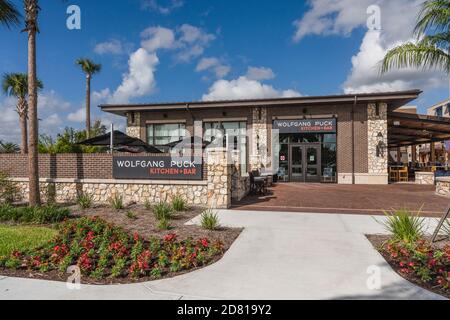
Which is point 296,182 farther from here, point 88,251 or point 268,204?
→ point 88,251

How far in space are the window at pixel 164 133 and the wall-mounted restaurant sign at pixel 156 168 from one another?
897cm

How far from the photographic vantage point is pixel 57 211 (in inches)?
312

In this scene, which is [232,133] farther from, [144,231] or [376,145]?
[144,231]

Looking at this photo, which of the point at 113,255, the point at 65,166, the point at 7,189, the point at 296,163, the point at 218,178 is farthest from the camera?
the point at 296,163

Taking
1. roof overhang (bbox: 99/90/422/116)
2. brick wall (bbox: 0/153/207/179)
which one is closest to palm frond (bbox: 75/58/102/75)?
roof overhang (bbox: 99/90/422/116)

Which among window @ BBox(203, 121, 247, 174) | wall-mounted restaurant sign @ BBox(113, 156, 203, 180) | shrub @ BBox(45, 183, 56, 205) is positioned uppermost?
window @ BBox(203, 121, 247, 174)

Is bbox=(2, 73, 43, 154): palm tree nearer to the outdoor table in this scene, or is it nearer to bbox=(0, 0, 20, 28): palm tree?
bbox=(0, 0, 20, 28): palm tree

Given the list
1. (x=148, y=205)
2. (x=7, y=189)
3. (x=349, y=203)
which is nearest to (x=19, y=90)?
(x=7, y=189)

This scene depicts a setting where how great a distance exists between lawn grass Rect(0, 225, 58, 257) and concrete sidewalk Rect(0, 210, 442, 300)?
1672mm

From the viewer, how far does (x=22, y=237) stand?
241 inches

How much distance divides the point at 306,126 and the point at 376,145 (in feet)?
14.5

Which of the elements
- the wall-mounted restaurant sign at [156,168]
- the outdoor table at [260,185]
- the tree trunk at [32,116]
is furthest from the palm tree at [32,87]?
the outdoor table at [260,185]

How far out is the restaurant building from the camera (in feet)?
54.3

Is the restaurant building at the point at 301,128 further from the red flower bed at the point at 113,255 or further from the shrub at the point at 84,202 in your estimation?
the red flower bed at the point at 113,255
